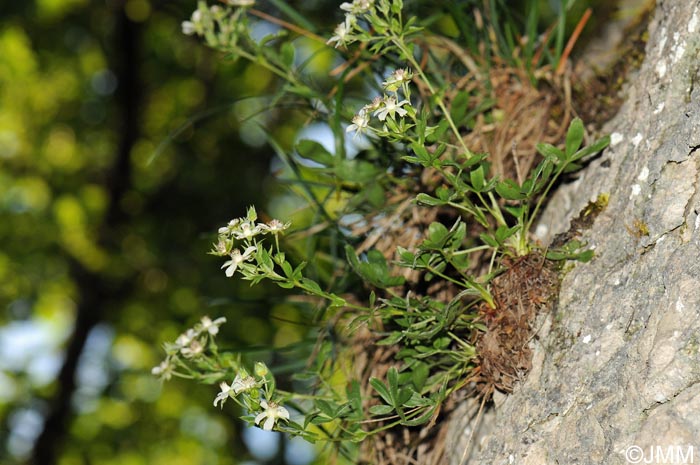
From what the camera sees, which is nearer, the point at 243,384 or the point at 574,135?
the point at 243,384

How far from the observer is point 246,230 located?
1.04 m

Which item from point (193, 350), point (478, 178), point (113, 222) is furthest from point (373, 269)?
point (113, 222)

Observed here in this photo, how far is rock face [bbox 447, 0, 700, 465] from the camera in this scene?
933 mm

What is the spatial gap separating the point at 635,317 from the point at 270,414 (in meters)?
0.55

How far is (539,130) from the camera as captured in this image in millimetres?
1426

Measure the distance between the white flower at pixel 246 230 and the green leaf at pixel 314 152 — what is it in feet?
1.43

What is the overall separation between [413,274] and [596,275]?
0.35 metres

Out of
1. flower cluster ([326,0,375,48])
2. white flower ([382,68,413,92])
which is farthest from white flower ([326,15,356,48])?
white flower ([382,68,413,92])

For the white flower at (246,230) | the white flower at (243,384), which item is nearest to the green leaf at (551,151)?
the white flower at (246,230)

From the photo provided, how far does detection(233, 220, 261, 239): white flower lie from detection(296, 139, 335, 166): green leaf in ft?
1.43

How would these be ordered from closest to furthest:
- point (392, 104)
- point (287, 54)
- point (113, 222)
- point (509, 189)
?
point (392, 104) → point (509, 189) → point (287, 54) → point (113, 222)

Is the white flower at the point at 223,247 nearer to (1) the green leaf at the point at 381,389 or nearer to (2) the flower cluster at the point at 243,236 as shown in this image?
(2) the flower cluster at the point at 243,236

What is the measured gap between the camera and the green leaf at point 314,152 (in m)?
1.46

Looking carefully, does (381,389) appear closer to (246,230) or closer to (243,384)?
(243,384)
